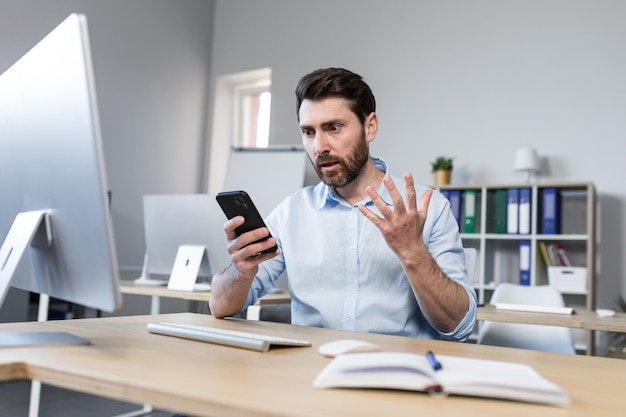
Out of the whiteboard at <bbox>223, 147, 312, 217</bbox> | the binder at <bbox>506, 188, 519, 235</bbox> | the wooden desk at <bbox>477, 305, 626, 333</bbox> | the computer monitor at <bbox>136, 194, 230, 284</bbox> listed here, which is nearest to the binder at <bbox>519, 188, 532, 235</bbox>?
the binder at <bbox>506, 188, 519, 235</bbox>

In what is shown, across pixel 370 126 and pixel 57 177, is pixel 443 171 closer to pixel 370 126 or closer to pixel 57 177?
pixel 370 126

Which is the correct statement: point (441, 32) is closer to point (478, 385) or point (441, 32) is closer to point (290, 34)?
point (290, 34)

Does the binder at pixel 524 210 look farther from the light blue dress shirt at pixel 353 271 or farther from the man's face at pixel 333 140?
the man's face at pixel 333 140

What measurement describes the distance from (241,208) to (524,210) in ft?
9.55

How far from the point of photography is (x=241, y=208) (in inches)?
48.1

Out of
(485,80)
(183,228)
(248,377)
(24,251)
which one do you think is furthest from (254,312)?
(485,80)

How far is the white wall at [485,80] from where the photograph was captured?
3.82 m

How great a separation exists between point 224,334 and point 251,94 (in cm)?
488

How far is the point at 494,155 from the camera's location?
416 cm

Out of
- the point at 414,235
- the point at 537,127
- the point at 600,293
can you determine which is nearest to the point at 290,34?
the point at 537,127

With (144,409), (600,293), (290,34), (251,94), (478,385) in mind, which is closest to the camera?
(478,385)

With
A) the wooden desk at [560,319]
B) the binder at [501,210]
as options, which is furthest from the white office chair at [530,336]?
the binder at [501,210]

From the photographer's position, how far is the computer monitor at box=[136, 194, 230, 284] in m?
2.70

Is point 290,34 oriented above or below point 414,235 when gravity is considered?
above
